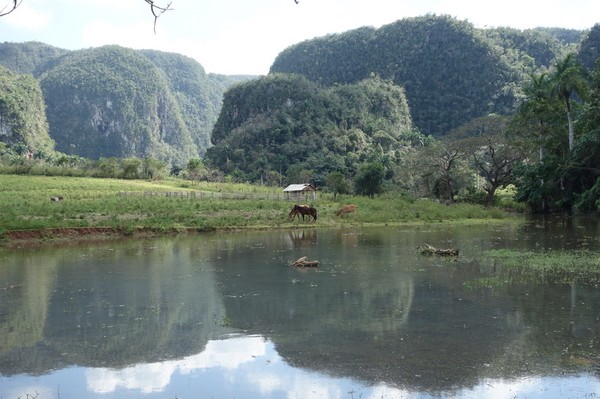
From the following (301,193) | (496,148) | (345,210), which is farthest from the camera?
(301,193)

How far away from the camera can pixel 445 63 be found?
170 m

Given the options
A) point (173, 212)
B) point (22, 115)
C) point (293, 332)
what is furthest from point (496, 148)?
point (22, 115)

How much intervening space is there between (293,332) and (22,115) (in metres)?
155

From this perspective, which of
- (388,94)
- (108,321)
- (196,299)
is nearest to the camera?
(108,321)

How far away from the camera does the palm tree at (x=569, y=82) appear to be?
4512cm

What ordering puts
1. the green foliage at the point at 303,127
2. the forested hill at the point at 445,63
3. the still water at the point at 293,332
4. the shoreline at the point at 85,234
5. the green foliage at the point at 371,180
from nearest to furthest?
the still water at the point at 293,332
the shoreline at the point at 85,234
the green foliage at the point at 371,180
the green foliage at the point at 303,127
the forested hill at the point at 445,63

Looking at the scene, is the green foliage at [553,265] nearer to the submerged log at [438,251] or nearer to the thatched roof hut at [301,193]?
the submerged log at [438,251]

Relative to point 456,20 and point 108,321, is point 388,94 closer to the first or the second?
point 456,20

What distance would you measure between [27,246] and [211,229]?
34.0ft

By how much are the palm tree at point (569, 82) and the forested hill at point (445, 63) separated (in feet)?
321

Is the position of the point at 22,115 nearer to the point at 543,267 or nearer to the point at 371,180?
the point at 371,180

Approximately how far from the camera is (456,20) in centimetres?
17538

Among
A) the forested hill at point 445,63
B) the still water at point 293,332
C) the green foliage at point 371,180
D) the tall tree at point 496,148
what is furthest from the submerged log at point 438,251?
the forested hill at point 445,63

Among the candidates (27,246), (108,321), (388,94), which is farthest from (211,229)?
(388,94)
